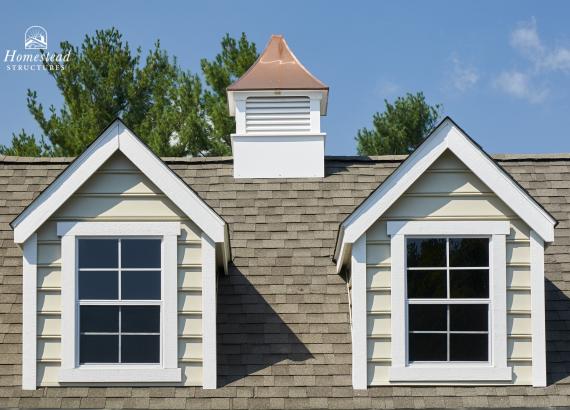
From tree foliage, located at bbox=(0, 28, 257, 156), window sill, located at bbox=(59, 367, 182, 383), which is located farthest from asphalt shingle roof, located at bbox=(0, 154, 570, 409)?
tree foliage, located at bbox=(0, 28, 257, 156)

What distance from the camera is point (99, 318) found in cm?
915

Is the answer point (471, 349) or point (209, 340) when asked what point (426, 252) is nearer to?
point (471, 349)

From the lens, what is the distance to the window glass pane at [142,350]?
30.0 feet

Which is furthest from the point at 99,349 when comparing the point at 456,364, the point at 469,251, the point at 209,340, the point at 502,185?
the point at 502,185

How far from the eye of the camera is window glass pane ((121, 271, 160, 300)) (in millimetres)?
9164

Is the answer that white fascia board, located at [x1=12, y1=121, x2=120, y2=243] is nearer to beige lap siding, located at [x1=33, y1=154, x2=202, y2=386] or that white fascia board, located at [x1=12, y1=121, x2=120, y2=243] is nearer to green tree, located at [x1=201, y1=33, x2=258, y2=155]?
beige lap siding, located at [x1=33, y1=154, x2=202, y2=386]

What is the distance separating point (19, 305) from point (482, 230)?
4723 mm

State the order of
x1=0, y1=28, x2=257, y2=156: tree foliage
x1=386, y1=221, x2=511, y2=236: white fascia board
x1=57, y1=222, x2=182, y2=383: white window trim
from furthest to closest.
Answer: x1=0, y1=28, x2=257, y2=156: tree foliage, x1=386, y1=221, x2=511, y2=236: white fascia board, x1=57, y1=222, x2=182, y2=383: white window trim

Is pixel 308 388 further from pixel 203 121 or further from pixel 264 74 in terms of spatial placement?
pixel 203 121

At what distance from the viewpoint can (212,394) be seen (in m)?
9.11

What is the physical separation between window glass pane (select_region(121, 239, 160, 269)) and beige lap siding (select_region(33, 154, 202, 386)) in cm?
22

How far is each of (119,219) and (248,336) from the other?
176cm

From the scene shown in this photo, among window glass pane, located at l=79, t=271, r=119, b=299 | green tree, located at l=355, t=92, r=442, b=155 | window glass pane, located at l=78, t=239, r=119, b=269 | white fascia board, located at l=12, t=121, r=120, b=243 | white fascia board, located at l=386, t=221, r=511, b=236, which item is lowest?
window glass pane, located at l=79, t=271, r=119, b=299

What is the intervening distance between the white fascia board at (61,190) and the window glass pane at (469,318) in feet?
11.7
